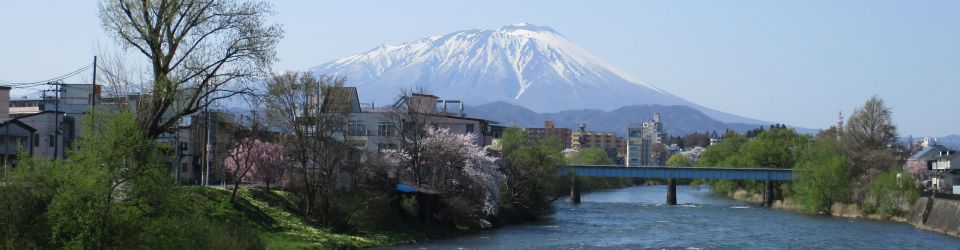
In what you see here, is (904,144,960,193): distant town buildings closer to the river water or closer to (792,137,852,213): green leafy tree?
(792,137,852,213): green leafy tree

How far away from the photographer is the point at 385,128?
79.9 m

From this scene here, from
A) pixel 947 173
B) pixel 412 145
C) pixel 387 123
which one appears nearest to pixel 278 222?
pixel 412 145

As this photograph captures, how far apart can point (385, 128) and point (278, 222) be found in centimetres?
2702

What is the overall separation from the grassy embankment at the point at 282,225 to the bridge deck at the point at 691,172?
58.6m

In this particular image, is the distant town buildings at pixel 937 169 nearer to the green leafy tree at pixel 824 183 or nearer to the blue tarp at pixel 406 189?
the green leafy tree at pixel 824 183

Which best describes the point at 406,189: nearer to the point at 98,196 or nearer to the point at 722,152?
the point at 98,196

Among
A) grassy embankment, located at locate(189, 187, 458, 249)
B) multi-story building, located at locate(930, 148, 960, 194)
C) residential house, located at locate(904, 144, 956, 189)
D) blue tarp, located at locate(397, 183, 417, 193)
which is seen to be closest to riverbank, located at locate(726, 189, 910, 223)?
multi-story building, located at locate(930, 148, 960, 194)

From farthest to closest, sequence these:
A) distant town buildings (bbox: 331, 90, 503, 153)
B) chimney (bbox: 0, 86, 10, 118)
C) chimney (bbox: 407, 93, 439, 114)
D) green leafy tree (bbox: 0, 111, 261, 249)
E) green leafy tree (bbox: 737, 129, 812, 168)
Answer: green leafy tree (bbox: 737, 129, 812, 168)
distant town buildings (bbox: 331, 90, 503, 153)
chimney (bbox: 407, 93, 439, 114)
chimney (bbox: 0, 86, 10, 118)
green leafy tree (bbox: 0, 111, 261, 249)

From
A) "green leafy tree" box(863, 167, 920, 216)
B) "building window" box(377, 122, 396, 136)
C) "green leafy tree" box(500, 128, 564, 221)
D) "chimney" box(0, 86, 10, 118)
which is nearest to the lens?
"chimney" box(0, 86, 10, 118)

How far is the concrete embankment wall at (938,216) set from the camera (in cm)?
7012

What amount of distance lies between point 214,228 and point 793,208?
76275 mm

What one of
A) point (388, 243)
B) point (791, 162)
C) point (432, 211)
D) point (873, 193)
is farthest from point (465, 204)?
point (791, 162)

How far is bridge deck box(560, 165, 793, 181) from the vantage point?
114m

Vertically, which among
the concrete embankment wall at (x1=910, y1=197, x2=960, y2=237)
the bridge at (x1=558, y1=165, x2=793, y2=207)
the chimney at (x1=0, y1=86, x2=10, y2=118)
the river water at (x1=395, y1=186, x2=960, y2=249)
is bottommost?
the river water at (x1=395, y1=186, x2=960, y2=249)
